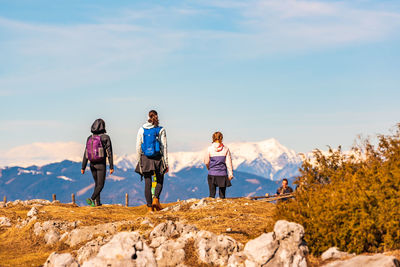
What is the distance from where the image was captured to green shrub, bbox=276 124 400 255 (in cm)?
1010

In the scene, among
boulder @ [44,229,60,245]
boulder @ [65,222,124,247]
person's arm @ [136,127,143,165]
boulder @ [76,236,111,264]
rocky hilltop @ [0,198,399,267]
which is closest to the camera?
rocky hilltop @ [0,198,399,267]

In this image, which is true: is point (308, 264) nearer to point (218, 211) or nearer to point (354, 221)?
point (354, 221)

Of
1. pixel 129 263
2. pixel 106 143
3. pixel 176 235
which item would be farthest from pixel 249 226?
pixel 106 143

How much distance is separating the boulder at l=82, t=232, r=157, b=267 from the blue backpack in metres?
7.42

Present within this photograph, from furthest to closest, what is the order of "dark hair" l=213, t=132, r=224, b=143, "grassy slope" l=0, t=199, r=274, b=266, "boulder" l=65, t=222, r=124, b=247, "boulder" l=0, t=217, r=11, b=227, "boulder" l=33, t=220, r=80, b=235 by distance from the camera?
"dark hair" l=213, t=132, r=224, b=143, "boulder" l=0, t=217, r=11, b=227, "boulder" l=33, t=220, r=80, b=235, "boulder" l=65, t=222, r=124, b=247, "grassy slope" l=0, t=199, r=274, b=266

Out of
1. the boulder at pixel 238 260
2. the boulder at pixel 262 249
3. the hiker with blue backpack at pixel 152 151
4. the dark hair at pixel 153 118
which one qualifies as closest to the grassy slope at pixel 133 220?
the boulder at pixel 262 249

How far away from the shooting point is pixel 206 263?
10.3 meters

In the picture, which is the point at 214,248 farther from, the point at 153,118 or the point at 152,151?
the point at 153,118

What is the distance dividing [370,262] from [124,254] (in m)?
4.23

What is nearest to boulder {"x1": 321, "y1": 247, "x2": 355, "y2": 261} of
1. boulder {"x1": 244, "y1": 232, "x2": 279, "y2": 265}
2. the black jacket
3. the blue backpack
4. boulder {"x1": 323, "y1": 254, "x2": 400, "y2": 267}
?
boulder {"x1": 323, "y1": 254, "x2": 400, "y2": 267}

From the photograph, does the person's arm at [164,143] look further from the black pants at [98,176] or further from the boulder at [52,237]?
the boulder at [52,237]

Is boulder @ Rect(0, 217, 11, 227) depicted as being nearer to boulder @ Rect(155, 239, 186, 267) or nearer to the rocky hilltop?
the rocky hilltop

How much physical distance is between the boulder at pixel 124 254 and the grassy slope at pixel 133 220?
6.94ft

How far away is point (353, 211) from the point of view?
10.2 meters
